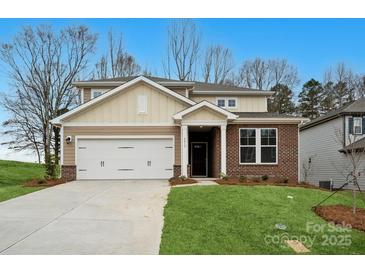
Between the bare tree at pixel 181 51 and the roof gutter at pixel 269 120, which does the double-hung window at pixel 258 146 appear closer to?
the roof gutter at pixel 269 120

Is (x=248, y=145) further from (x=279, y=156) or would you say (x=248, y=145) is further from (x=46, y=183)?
(x=46, y=183)

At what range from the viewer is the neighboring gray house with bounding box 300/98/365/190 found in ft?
73.5

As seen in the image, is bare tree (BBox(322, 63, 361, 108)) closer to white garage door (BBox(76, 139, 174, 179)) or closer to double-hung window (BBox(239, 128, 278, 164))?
double-hung window (BBox(239, 128, 278, 164))

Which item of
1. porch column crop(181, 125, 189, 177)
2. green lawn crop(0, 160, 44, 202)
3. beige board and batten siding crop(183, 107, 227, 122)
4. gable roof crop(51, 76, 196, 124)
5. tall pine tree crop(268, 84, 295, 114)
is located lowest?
green lawn crop(0, 160, 44, 202)

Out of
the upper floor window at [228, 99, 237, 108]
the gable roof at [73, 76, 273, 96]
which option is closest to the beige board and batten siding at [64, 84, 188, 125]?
the gable roof at [73, 76, 273, 96]

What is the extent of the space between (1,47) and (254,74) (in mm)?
24341

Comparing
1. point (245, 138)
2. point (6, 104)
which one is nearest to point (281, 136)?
point (245, 138)

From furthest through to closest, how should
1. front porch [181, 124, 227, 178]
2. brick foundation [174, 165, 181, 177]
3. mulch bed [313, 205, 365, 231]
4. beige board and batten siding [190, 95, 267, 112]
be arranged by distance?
beige board and batten siding [190, 95, 267, 112] → brick foundation [174, 165, 181, 177] → front porch [181, 124, 227, 178] → mulch bed [313, 205, 365, 231]

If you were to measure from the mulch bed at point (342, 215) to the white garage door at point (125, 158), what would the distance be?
9162 millimetres

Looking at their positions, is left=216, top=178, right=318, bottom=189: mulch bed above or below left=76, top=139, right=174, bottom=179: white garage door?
below

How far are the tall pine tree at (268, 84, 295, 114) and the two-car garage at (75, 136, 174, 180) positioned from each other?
2375cm

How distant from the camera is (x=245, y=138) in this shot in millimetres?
18672

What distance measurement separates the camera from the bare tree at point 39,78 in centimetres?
3347
